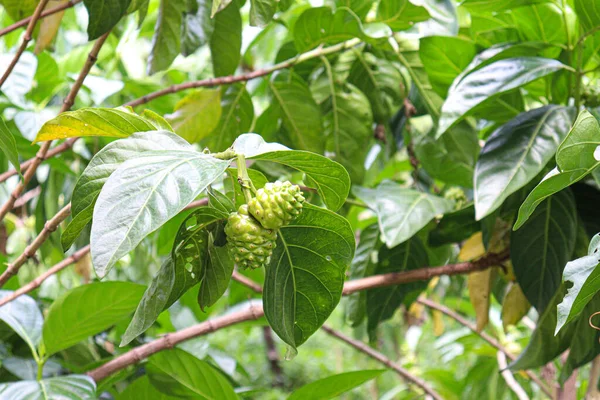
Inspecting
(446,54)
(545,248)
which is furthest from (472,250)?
(446,54)

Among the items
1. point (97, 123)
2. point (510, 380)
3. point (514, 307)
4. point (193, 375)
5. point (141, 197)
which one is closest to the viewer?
point (141, 197)

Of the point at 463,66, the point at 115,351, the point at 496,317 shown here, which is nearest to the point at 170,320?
the point at 115,351

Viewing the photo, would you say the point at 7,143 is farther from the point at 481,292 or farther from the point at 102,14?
the point at 481,292

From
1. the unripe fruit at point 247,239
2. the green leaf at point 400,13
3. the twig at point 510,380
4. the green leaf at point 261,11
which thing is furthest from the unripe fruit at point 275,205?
the twig at point 510,380

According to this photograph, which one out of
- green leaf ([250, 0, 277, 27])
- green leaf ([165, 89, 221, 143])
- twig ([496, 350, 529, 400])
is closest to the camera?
green leaf ([250, 0, 277, 27])

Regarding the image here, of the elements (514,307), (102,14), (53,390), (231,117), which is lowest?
(514,307)

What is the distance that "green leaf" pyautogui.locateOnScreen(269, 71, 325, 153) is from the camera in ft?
3.02

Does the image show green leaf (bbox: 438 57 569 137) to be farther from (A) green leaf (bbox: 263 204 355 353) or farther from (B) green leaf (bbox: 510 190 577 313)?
(A) green leaf (bbox: 263 204 355 353)

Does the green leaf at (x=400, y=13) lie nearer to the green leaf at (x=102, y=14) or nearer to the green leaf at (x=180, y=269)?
the green leaf at (x=102, y=14)

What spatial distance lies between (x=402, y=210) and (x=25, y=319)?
0.48m

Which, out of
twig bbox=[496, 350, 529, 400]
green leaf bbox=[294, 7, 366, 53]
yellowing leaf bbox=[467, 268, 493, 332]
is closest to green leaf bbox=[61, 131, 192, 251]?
green leaf bbox=[294, 7, 366, 53]

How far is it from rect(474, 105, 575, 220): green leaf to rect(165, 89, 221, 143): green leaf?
1.18ft

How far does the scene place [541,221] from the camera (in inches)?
30.5

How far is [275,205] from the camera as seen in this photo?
1.52 feet
